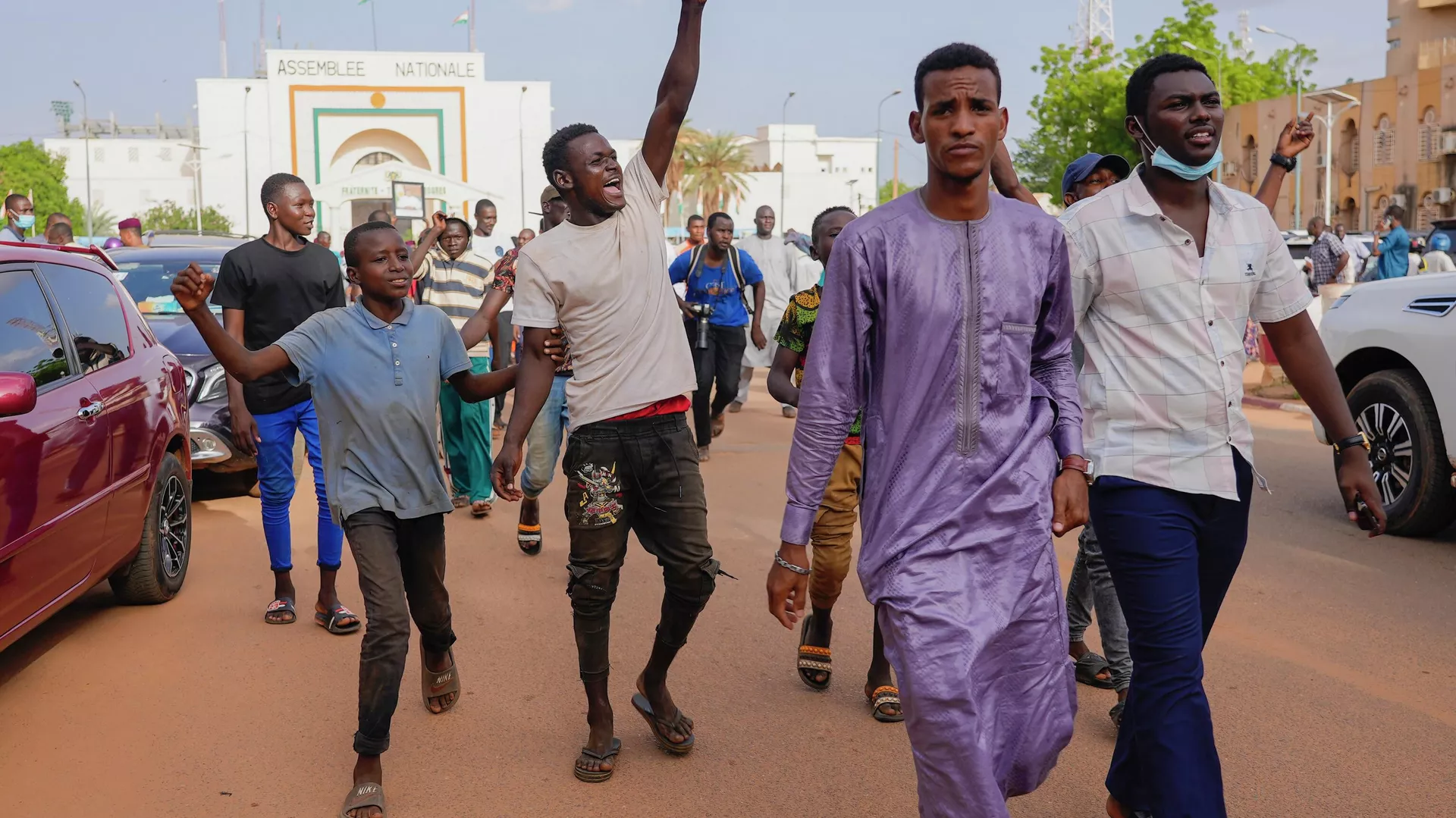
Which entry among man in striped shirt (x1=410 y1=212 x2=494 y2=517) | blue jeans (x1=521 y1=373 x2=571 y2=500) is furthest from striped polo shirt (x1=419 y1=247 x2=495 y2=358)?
blue jeans (x1=521 y1=373 x2=571 y2=500)

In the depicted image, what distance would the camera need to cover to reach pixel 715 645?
5.92 metres

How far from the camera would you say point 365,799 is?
161 inches

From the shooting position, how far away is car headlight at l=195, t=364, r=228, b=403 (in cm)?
933

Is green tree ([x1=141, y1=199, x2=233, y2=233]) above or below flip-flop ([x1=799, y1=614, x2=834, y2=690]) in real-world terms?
above

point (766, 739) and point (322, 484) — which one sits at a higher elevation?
point (322, 484)

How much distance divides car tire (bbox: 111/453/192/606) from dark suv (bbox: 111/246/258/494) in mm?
1799

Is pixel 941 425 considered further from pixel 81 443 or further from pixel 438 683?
pixel 81 443

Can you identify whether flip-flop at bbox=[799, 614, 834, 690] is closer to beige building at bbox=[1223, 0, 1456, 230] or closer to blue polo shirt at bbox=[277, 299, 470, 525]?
blue polo shirt at bbox=[277, 299, 470, 525]

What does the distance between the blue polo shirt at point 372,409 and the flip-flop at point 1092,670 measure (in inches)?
99.3

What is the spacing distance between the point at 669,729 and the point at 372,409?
1.48 metres

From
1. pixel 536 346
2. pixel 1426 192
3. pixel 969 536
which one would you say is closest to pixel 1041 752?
pixel 969 536

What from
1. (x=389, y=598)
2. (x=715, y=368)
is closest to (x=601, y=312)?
(x=389, y=598)

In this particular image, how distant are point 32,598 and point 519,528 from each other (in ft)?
10.5

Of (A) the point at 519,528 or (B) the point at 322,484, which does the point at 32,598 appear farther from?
(A) the point at 519,528
